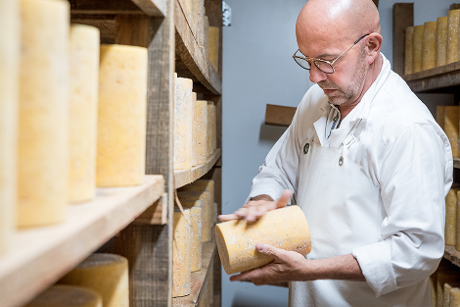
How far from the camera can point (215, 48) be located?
287 cm

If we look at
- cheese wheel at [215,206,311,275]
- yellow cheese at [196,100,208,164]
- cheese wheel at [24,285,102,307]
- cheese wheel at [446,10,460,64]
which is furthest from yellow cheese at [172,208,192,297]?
cheese wheel at [446,10,460,64]

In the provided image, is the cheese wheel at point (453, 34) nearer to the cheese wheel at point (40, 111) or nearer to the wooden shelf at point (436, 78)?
the wooden shelf at point (436, 78)

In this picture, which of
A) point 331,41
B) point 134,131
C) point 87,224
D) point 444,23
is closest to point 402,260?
point 331,41

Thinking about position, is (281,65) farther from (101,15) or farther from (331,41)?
(101,15)

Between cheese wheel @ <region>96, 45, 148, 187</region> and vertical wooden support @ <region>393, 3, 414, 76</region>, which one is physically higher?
vertical wooden support @ <region>393, 3, 414, 76</region>

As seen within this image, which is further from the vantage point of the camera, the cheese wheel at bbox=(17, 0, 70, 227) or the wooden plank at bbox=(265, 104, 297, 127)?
the wooden plank at bbox=(265, 104, 297, 127)

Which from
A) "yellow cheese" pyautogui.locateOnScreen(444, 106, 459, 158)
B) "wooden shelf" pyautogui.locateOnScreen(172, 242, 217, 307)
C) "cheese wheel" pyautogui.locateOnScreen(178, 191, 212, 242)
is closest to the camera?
"wooden shelf" pyautogui.locateOnScreen(172, 242, 217, 307)

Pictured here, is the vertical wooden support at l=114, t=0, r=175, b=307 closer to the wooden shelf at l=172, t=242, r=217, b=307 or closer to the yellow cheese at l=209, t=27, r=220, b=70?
the wooden shelf at l=172, t=242, r=217, b=307

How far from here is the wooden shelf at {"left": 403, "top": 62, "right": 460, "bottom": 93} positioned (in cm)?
212

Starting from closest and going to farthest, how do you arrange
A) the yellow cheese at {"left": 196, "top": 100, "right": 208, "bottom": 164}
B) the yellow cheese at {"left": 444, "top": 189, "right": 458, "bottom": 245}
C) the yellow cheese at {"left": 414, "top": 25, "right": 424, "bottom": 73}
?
the yellow cheese at {"left": 196, "top": 100, "right": 208, "bottom": 164}, the yellow cheese at {"left": 444, "top": 189, "right": 458, "bottom": 245}, the yellow cheese at {"left": 414, "top": 25, "right": 424, "bottom": 73}

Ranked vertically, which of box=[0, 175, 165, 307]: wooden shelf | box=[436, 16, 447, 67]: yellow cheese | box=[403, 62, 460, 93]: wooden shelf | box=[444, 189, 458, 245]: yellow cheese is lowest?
box=[444, 189, 458, 245]: yellow cheese

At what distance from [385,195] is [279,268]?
0.47m

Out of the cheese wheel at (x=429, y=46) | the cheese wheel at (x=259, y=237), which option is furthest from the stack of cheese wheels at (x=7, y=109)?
the cheese wheel at (x=429, y=46)

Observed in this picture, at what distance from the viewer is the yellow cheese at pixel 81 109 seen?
518 mm
